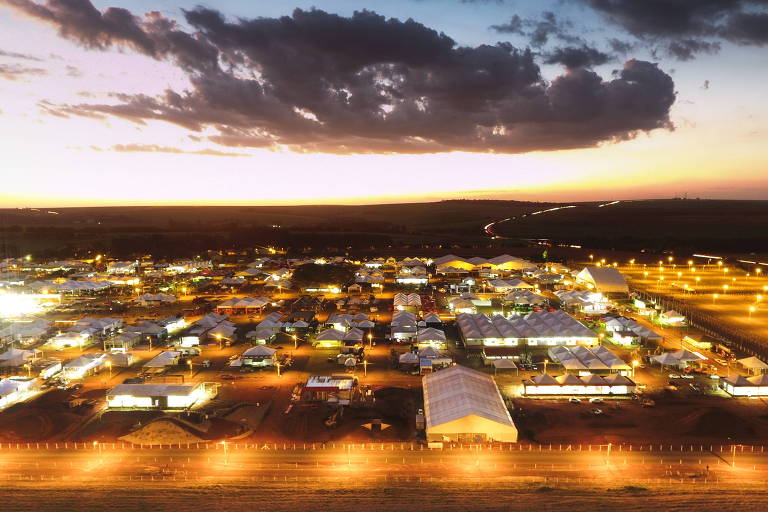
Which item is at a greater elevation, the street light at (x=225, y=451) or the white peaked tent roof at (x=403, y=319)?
the white peaked tent roof at (x=403, y=319)

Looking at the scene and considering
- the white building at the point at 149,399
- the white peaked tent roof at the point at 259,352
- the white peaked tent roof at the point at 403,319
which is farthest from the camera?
A: the white peaked tent roof at the point at 403,319

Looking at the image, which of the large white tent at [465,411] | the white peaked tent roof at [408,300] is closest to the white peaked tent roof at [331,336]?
the large white tent at [465,411]

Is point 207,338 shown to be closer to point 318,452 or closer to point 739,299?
point 318,452

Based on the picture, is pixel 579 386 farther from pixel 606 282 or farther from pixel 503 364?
pixel 606 282

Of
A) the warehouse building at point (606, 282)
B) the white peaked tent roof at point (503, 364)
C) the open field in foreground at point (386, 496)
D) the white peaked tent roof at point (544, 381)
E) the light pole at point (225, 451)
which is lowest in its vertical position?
the open field in foreground at point (386, 496)

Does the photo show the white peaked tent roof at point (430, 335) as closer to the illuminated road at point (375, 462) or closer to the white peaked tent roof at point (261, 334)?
the white peaked tent roof at point (261, 334)

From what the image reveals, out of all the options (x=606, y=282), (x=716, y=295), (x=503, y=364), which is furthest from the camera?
(x=606, y=282)

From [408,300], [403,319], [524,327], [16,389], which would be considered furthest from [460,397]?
[408,300]
